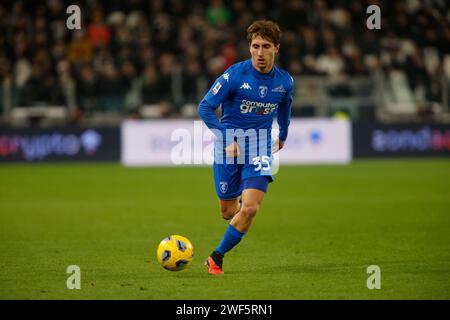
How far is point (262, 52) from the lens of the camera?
839 centimetres

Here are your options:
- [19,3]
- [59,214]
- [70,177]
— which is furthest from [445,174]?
[19,3]

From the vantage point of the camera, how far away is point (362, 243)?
34.3ft

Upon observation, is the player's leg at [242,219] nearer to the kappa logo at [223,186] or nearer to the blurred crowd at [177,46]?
the kappa logo at [223,186]

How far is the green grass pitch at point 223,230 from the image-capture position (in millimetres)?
7566

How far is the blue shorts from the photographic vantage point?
27.9 ft

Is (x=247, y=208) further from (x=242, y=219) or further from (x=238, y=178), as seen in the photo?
(x=238, y=178)

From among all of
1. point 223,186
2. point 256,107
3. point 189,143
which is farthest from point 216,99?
point 189,143

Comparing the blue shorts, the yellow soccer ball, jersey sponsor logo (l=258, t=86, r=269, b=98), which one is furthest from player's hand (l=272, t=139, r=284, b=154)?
the yellow soccer ball

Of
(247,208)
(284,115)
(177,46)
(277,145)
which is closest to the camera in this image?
(247,208)

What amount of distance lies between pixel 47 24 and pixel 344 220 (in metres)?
14.9

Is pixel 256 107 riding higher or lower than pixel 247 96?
lower

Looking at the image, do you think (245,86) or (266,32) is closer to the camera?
(266,32)

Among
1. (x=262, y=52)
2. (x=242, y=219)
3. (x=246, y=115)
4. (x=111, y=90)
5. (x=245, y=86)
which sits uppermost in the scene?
(x=111, y=90)

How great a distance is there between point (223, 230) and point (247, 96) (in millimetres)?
3622
